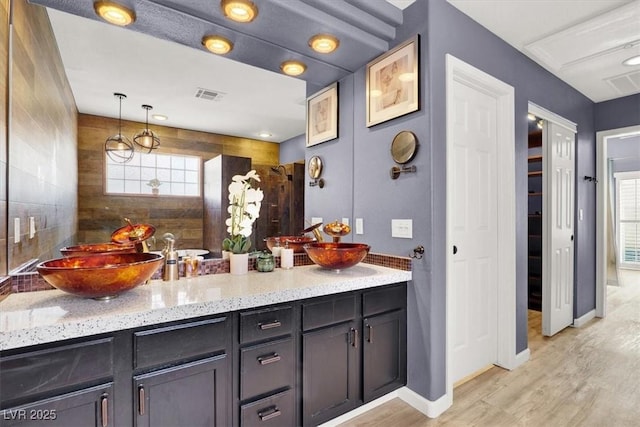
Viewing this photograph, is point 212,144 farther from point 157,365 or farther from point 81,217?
point 157,365

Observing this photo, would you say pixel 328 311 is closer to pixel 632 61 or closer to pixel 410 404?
pixel 410 404

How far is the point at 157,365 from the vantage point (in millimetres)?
1255

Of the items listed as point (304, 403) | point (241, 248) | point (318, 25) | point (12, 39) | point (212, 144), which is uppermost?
point (318, 25)

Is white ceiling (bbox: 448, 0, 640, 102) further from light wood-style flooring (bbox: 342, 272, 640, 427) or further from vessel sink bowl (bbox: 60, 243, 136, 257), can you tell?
light wood-style flooring (bbox: 342, 272, 640, 427)

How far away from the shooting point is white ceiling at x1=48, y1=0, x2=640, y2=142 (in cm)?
210

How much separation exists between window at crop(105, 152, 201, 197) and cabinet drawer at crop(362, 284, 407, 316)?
4.20 feet

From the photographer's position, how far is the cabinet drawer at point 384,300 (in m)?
1.90

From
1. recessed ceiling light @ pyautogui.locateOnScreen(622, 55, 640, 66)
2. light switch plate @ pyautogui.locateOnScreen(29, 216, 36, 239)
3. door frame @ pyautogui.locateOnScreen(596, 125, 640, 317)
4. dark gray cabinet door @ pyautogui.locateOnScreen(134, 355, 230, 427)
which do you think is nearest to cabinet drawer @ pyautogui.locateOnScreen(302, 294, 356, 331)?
dark gray cabinet door @ pyautogui.locateOnScreen(134, 355, 230, 427)

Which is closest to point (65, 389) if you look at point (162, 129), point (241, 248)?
point (241, 248)

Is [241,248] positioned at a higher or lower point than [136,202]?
lower

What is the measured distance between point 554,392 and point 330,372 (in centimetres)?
171

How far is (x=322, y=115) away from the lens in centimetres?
270

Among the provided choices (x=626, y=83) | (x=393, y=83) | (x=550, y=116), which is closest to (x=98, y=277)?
(x=393, y=83)

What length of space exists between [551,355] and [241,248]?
2.91m
